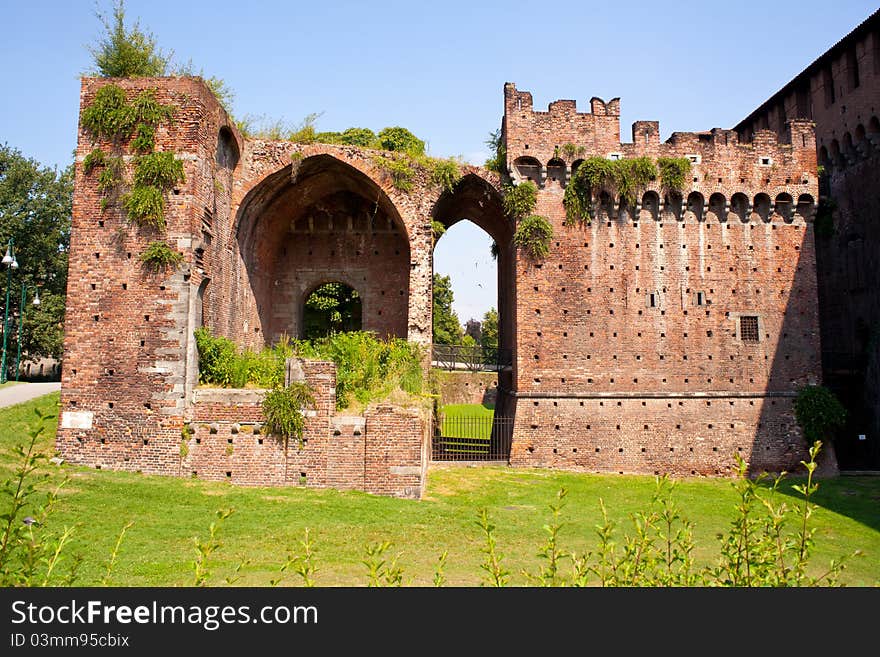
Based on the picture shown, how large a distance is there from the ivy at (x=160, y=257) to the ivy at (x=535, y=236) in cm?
922

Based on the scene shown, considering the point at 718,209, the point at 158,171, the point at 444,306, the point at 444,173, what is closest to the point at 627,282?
the point at 718,209

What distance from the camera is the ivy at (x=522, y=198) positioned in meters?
17.7

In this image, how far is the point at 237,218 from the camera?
16297 millimetres

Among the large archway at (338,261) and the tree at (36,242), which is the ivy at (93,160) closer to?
the large archway at (338,261)

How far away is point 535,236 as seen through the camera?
17516 millimetres

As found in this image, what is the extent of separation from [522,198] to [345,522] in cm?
1112

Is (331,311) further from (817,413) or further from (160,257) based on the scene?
(817,413)

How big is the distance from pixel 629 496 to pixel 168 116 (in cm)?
1343

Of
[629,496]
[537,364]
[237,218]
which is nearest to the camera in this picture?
[629,496]

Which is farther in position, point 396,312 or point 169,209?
point 396,312

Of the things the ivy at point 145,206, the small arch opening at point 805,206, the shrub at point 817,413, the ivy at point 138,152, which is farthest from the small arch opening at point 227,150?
the shrub at point 817,413

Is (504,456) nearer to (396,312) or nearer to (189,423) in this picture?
(396,312)

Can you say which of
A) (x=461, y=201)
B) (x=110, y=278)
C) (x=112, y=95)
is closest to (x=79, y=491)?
(x=110, y=278)

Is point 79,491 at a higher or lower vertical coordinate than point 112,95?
lower
